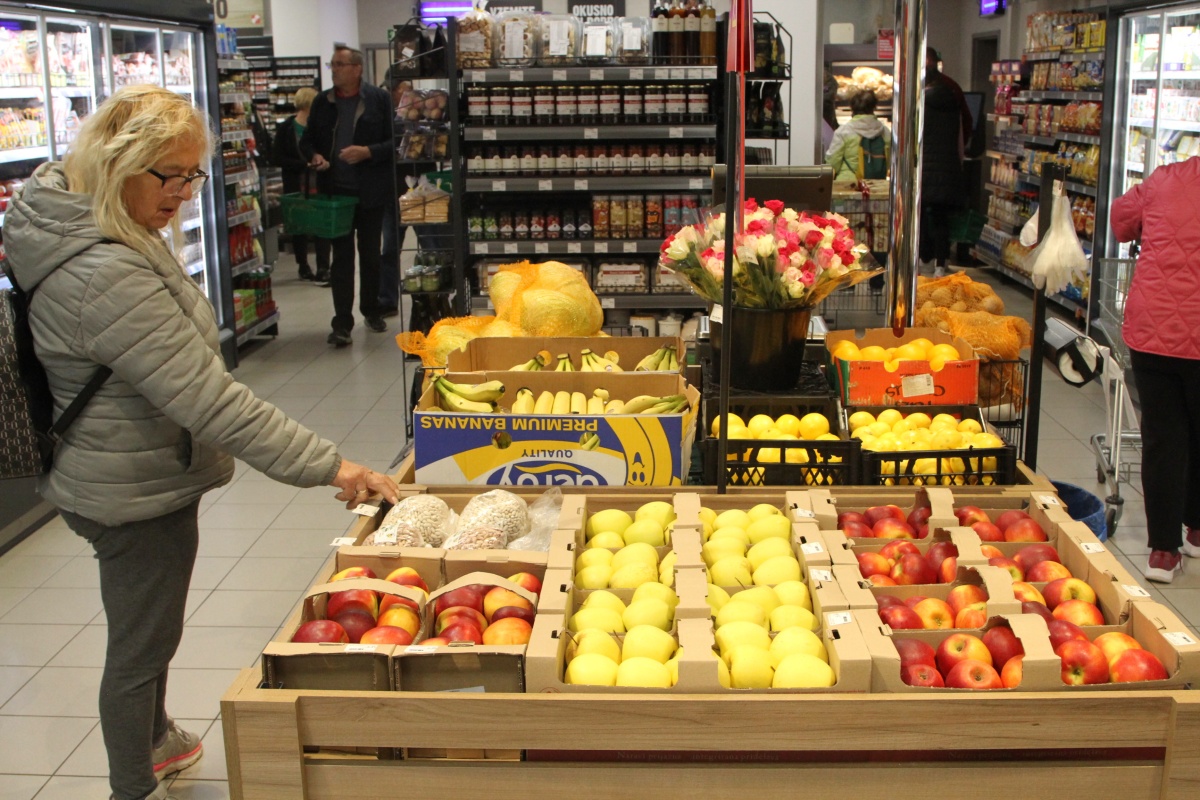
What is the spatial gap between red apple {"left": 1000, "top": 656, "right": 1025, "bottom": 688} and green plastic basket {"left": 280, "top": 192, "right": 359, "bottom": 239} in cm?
720

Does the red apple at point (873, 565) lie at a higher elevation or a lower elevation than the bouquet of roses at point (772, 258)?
lower

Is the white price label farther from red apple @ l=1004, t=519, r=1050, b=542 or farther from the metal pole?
the metal pole

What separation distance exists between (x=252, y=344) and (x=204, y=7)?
2.47 m

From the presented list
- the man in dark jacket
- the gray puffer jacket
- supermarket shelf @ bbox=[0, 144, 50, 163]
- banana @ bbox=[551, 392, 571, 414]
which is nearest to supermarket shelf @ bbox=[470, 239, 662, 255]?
the man in dark jacket

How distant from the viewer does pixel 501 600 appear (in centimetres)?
221

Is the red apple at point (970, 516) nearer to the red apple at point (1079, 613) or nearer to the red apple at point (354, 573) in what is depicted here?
the red apple at point (1079, 613)

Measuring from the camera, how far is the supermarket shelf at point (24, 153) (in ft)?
17.5

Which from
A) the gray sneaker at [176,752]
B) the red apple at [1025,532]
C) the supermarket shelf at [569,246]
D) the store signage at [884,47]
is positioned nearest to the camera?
the red apple at [1025,532]

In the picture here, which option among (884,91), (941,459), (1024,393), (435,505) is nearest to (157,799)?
(435,505)

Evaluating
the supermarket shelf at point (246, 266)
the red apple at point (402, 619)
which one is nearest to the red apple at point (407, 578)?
the red apple at point (402, 619)

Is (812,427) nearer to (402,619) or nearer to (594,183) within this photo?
(402,619)

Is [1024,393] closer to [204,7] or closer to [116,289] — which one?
[116,289]

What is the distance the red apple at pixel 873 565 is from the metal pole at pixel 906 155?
52.8 inches

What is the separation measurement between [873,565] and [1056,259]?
1.20 metres
